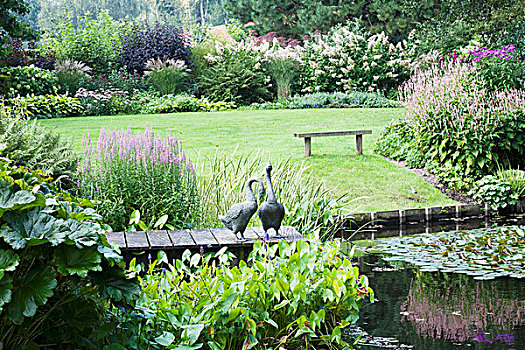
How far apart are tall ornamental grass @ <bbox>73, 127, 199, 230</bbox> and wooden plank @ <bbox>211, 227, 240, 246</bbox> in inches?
38.6

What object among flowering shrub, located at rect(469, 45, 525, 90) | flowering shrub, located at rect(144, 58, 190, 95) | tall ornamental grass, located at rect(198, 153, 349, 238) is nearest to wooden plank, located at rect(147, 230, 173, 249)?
tall ornamental grass, located at rect(198, 153, 349, 238)

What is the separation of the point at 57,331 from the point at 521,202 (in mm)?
7720

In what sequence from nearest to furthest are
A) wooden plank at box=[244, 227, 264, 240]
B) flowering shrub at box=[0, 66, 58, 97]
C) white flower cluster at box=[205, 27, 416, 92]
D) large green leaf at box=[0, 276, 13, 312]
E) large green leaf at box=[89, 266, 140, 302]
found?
large green leaf at box=[0, 276, 13, 312], large green leaf at box=[89, 266, 140, 302], wooden plank at box=[244, 227, 264, 240], flowering shrub at box=[0, 66, 58, 97], white flower cluster at box=[205, 27, 416, 92]

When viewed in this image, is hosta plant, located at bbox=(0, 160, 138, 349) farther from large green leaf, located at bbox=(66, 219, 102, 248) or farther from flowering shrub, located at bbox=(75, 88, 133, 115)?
flowering shrub, located at bbox=(75, 88, 133, 115)

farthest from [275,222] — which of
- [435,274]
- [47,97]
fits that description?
[47,97]

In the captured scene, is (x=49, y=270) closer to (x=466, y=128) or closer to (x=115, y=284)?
(x=115, y=284)

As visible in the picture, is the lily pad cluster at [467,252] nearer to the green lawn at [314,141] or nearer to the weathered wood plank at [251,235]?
the green lawn at [314,141]

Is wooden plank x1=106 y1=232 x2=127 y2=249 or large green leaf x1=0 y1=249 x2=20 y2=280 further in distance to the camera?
wooden plank x1=106 y1=232 x2=127 y2=249

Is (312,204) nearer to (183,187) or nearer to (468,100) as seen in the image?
(183,187)

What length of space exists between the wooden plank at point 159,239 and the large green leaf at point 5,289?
2191mm

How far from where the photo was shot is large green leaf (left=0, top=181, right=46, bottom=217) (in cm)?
208

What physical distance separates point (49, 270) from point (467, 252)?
16.6 feet

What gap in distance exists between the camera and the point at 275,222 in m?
4.21

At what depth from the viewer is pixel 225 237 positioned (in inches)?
176
